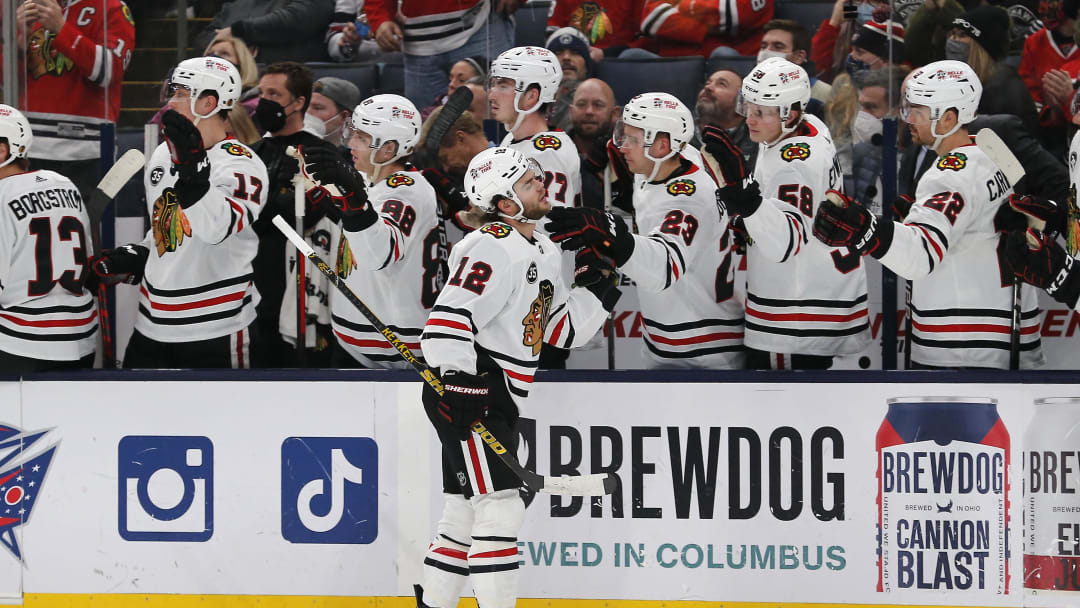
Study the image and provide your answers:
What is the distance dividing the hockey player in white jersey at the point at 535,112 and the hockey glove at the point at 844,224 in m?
1.09

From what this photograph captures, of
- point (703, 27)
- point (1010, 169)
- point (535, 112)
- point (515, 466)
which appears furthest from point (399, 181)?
point (1010, 169)

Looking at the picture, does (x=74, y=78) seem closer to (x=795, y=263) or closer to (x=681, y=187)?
(x=681, y=187)

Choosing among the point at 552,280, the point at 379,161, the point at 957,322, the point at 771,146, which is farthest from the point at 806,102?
the point at 379,161

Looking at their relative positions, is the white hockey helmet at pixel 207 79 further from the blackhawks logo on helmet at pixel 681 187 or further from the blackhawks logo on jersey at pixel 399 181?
the blackhawks logo on helmet at pixel 681 187

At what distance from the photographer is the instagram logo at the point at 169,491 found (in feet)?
13.4

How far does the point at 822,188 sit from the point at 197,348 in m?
2.18

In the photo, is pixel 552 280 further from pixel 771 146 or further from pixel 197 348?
pixel 197 348

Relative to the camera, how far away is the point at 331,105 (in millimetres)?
4984

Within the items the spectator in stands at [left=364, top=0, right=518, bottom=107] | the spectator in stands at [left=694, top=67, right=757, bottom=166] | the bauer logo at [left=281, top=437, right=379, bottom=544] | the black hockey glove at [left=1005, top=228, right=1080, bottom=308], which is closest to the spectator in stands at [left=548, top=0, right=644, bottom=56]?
the spectator in stands at [left=364, top=0, right=518, bottom=107]

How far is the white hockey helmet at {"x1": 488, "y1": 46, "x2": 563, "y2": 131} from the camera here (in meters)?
4.63

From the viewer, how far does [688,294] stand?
430 centimetres

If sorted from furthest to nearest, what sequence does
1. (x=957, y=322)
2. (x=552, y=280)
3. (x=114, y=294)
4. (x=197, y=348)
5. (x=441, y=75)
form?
1. (x=441, y=75)
2. (x=114, y=294)
3. (x=197, y=348)
4. (x=957, y=322)
5. (x=552, y=280)

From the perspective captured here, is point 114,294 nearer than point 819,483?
No

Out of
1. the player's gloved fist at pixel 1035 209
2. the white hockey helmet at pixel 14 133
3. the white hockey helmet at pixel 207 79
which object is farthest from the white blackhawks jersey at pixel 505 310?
the white hockey helmet at pixel 14 133
